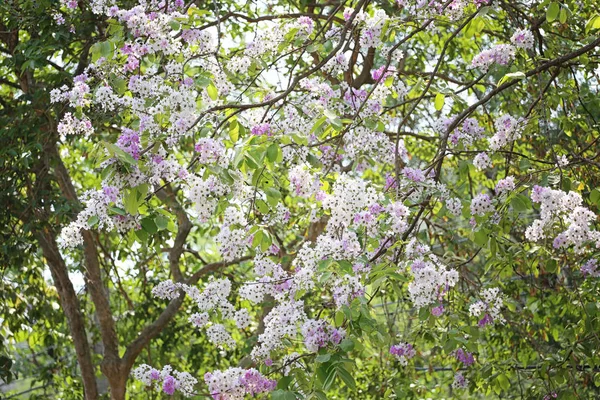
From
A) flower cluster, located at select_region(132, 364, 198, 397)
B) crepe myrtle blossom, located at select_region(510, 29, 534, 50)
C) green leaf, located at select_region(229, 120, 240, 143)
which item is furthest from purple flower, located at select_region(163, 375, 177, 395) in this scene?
crepe myrtle blossom, located at select_region(510, 29, 534, 50)

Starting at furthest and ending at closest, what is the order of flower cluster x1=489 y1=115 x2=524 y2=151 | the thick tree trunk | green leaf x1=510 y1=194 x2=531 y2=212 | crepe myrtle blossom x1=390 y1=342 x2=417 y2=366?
the thick tree trunk
crepe myrtle blossom x1=390 y1=342 x2=417 y2=366
flower cluster x1=489 y1=115 x2=524 y2=151
green leaf x1=510 y1=194 x2=531 y2=212

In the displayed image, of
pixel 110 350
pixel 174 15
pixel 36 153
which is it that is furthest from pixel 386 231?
pixel 110 350

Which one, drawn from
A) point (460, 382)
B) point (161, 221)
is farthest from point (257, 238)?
point (460, 382)

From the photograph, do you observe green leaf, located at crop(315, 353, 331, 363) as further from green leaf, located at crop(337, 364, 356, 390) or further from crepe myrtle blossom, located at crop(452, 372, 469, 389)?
crepe myrtle blossom, located at crop(452, 372, 469, 389)

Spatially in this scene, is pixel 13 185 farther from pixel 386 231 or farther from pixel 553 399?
pixel 553 399

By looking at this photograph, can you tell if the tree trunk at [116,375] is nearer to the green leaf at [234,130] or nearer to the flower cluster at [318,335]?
the green leaf at [234,130]

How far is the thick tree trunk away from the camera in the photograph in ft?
17.4

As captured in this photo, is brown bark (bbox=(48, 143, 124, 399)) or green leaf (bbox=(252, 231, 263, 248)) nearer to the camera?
green leaf (bbox=(252, 231, 263, 248))

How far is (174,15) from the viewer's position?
2.94 metres

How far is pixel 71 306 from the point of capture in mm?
5402

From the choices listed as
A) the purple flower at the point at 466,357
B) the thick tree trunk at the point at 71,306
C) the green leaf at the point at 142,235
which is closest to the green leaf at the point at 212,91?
the green leaf at the point at 142,235

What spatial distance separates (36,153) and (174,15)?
6.47ft

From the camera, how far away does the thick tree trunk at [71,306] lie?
17.4ft

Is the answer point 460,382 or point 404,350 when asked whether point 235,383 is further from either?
point 460,382
